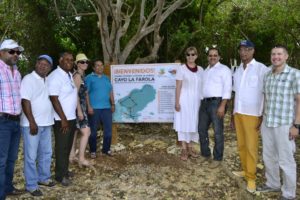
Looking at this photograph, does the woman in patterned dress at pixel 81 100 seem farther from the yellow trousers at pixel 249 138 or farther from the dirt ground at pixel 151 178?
the yellow trousers at pixel 249 138

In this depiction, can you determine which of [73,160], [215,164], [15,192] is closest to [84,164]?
[73,160]

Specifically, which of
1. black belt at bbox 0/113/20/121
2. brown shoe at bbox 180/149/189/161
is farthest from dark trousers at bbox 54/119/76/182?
brown shoe at bbox 180/149/189/161

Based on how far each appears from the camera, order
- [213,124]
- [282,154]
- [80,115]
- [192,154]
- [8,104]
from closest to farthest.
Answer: [8,104]
[282,154]
[80,115]
[213,124]
[192,154]

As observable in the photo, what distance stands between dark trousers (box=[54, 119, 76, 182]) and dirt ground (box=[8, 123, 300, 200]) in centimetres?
25

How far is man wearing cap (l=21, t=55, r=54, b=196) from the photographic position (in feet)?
16.3

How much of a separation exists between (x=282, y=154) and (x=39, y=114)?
333cm

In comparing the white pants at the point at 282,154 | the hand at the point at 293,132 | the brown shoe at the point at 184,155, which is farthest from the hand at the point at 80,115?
the hand at the point at 293,132

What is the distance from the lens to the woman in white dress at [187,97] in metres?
6.39

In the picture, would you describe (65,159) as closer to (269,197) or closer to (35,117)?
(35,117)

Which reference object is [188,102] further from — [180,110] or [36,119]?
[36,119]

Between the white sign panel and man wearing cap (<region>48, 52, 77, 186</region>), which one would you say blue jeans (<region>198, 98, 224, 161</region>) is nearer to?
the white sign panel

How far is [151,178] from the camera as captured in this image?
6.02m

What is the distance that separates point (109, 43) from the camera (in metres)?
8.35

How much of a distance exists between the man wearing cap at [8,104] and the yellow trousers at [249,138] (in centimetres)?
314
